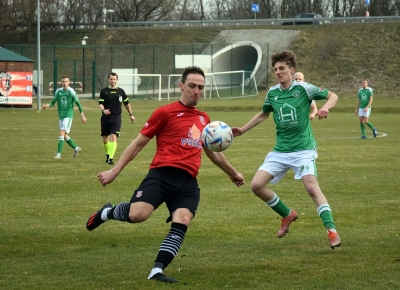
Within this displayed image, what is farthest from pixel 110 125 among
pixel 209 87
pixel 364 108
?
pixel 209 87

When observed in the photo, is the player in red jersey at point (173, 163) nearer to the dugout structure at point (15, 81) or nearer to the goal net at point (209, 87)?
the dugout structure at point (15, 81)

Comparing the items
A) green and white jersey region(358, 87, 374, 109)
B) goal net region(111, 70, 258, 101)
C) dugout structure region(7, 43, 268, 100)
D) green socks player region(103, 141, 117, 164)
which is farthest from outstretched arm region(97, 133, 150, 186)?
dugout structure region(7, 43, 268, 100)

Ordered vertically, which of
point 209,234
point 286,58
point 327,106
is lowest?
point 209,234

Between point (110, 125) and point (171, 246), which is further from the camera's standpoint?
point (110, 125)

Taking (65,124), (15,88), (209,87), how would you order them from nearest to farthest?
(65,124), (15,88), (209,87)

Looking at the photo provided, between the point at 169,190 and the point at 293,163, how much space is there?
2.08 meters

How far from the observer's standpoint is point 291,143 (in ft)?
28.9

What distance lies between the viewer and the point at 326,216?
849 cm

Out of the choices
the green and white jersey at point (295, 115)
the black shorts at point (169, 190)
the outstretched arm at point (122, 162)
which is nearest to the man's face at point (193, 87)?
the outstretched arm at point (122, 162)

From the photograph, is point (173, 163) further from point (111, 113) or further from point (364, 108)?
point (364, 108)

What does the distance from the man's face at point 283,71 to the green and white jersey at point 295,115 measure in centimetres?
12

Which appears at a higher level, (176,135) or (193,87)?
(193,87)

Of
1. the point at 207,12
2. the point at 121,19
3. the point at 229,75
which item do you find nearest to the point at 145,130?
the point at 229,75

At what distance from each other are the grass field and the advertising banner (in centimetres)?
2639
